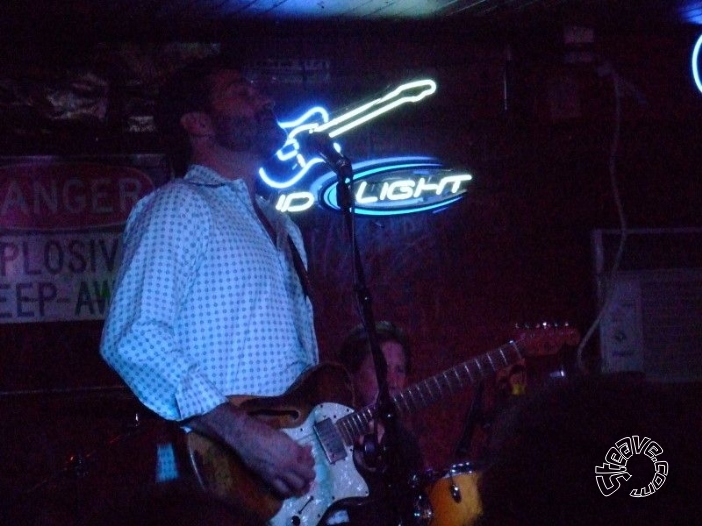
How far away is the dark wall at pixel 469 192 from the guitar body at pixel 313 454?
2023 mm

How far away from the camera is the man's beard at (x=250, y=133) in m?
3.39

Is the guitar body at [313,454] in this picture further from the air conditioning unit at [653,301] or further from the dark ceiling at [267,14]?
the air conditioning unit at [653,301]

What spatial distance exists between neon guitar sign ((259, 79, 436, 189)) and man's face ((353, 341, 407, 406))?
3.65 ft

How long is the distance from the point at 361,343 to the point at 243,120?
2.23 meters

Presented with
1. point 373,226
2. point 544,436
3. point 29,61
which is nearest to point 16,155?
point 29,61

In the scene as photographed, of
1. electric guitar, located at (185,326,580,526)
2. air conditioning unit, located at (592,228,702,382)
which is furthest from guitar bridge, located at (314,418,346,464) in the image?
air conditioning unit, located at (592,228,702,382)

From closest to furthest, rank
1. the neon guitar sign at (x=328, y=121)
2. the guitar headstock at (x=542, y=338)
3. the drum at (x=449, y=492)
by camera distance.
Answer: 1. the drum at (x=449, y=492)
2. the guitar headstock at (x=542, y=338)
3. the neon guitar sign at (x=328, y=121)

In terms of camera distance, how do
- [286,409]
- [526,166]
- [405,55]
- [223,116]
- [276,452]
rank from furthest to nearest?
1. [526,166]
2. [405,55]
3. [223,116]
4. [286,409]
5. [276,452]

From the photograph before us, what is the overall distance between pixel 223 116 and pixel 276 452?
1.22 meters

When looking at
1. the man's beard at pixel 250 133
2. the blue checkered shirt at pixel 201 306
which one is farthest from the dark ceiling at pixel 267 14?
the blue checkered shirt at pixel 201 306

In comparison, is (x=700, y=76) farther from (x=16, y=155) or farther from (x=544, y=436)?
(x=544, y=436)

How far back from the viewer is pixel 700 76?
6.56 metres

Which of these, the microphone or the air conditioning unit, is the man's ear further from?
the air conditioning unit

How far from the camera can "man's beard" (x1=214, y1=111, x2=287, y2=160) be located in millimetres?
3389
